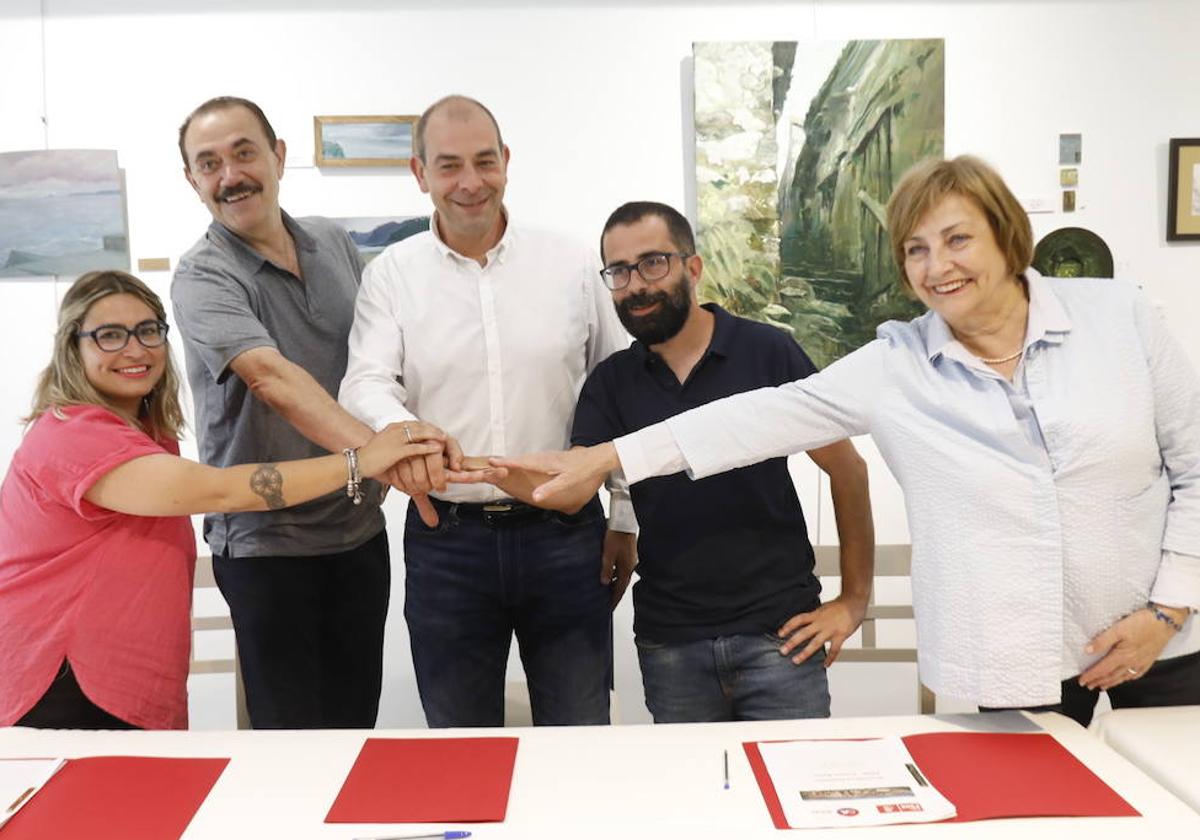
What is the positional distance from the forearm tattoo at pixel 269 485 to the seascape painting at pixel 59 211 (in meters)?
1.93

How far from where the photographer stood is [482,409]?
7.10 feet

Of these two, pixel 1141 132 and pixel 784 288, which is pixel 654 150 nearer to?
pixel 784 288

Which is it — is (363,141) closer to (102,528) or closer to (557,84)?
(557,84)

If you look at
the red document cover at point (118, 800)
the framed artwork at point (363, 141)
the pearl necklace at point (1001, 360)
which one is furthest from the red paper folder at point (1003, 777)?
the framed artwork at point (363, 141)

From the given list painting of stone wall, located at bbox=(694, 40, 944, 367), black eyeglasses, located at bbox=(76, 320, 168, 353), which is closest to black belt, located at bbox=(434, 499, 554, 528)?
black eyeglasses, located at bbox=(76, 320, 168, 353)

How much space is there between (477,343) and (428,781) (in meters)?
1.02

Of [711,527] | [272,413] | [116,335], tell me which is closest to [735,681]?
[711,527]

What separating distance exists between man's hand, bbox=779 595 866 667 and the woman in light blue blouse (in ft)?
0.91

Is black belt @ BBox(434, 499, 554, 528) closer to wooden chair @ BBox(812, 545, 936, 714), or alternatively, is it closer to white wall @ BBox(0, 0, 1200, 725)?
wooden chair @ BBox(812, 545, 936, 714)

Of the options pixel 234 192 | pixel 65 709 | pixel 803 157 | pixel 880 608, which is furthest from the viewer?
pixel 803 157

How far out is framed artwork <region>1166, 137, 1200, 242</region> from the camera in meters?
3.41

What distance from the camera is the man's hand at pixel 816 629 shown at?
6.22ft

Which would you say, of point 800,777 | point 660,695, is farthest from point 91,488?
point 800,777

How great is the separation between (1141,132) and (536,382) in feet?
8.53
